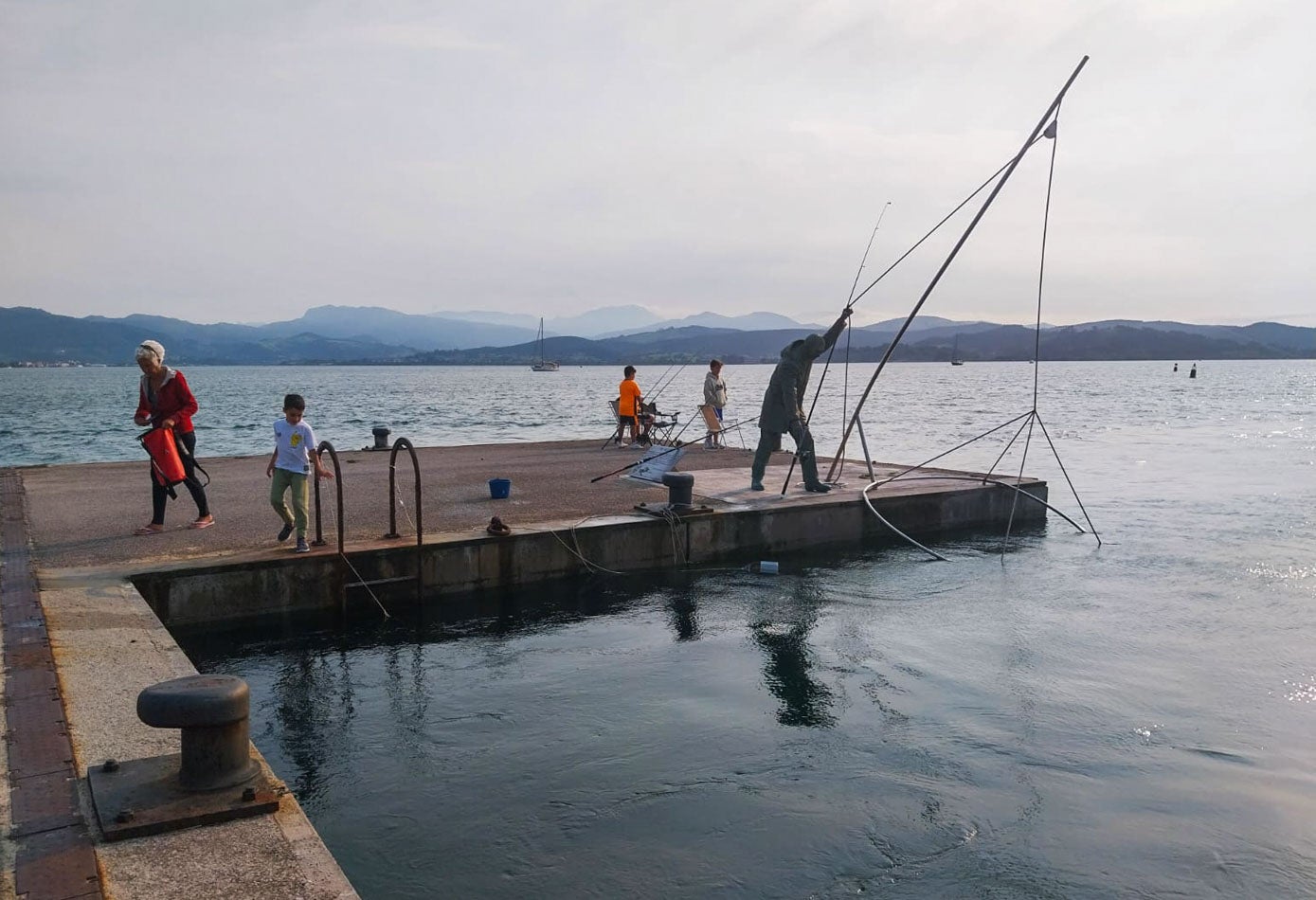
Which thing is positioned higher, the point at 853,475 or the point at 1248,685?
the point at 853,475

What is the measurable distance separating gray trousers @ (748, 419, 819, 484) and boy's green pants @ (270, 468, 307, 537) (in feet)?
21.3

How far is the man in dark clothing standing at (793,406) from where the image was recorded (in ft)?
45.4

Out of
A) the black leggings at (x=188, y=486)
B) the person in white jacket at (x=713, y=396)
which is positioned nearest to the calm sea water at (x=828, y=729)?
the black leggings at (x=188, y=486)

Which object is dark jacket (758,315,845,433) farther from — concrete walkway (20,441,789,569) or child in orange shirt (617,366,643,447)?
child in orange shirt (617,366,643,447)

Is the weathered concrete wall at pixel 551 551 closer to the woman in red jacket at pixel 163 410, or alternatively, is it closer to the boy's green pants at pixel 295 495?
the boy's green pants at pixel 295 495

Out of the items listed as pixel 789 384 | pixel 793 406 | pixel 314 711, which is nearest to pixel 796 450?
pixel 793 406

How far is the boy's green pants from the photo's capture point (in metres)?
9.77

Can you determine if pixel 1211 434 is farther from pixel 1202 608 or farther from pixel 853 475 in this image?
pixel 1202 608

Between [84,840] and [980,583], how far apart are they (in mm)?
10663

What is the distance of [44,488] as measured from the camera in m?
14.2

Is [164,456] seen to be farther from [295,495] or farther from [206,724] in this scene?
[206,724]

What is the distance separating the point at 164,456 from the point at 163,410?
53 centimetres

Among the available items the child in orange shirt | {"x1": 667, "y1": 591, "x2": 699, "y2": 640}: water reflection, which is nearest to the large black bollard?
{"x1": 667, "y1": 591, "x2": 699, "y2": 640}: water reflection

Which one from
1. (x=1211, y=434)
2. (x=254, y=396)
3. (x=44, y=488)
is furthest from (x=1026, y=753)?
(x=254, y=396)
